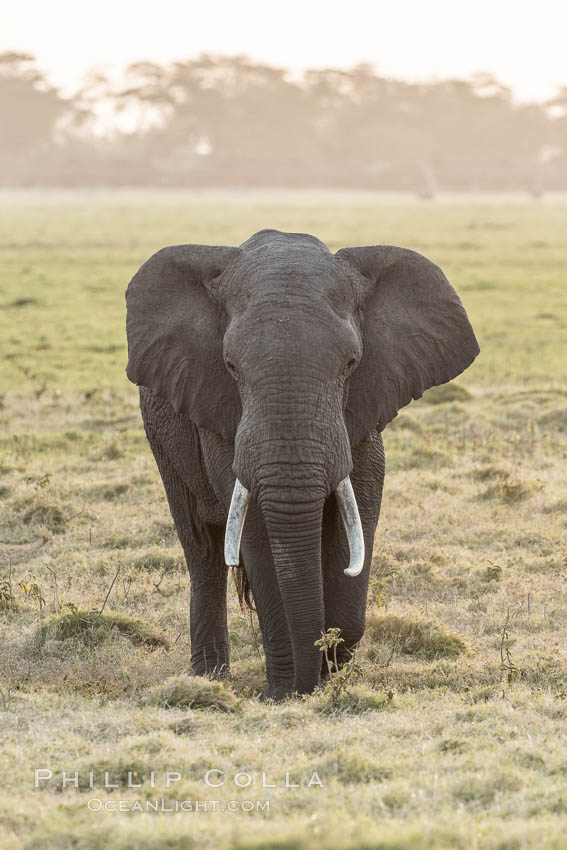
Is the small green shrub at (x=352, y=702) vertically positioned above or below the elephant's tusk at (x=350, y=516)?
below

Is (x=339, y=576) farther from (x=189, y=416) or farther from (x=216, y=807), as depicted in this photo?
(x=216, y=807)

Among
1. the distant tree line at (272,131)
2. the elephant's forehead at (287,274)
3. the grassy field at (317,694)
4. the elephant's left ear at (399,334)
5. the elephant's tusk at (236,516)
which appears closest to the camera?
the grassy field at (317,694)

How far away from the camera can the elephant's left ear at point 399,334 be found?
6.03 meters

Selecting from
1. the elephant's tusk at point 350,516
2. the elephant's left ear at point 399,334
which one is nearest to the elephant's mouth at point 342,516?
the elephant's tusk at point 350,516

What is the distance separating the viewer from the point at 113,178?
3681 inches

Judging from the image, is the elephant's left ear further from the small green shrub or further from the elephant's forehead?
the small green shrub

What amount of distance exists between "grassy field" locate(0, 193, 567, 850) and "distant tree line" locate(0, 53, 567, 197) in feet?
269

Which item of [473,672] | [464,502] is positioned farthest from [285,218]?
[473,672]

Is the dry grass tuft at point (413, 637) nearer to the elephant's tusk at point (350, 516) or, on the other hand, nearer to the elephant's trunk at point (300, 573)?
the elephant's trunk at point (300, 573)

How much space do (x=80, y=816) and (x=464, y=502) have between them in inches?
243

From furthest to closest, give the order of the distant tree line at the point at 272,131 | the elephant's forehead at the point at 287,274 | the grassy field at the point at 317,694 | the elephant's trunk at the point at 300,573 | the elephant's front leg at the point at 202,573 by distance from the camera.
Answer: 1. the distant tree line at the point at 272,131
2. the elephant's front leg at the point at 202,573
3. the elephant's forehead at the point at 287,274
4. the elephant's trunk at the point at 300,573
5. the grassy field at the point at 317,694

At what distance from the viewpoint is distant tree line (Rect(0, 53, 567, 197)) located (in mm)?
96250

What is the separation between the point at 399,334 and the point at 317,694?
178cm

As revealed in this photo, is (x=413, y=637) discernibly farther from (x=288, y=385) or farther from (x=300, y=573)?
(x=288, y=385)
